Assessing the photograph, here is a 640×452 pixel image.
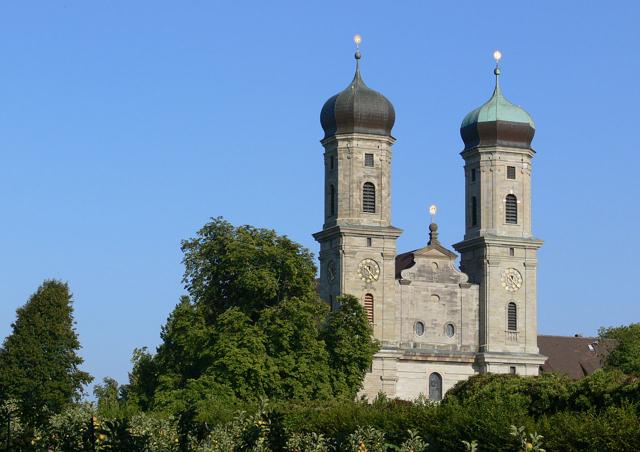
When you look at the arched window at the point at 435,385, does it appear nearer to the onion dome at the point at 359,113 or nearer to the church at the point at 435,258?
the church at the point at 435,258

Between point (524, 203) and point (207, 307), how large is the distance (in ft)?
74.4

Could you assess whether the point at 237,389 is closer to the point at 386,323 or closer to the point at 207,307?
the point at 207,307

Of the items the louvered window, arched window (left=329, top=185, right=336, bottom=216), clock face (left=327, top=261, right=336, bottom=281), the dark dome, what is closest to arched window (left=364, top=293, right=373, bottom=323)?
clock face (left=327, top=261, right=336, bottom=281)

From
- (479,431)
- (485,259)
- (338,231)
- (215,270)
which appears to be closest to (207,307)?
(215,270)

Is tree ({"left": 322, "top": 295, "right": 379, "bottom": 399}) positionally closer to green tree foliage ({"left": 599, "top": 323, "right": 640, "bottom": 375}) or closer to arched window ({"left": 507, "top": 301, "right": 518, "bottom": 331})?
arched window ({"left": 507, "top": 301, "right": 518, "bottom": 331})

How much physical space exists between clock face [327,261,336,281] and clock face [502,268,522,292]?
30.8ft

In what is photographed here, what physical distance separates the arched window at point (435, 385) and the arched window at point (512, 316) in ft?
14.6

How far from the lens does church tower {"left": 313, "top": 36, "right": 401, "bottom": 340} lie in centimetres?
7606

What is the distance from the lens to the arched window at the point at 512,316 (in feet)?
263

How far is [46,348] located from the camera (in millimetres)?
71062

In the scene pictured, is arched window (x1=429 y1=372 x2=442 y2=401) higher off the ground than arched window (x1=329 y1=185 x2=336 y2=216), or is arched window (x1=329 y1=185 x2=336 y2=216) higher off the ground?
arched window (x1=329 y1=185 x2=336 y2=216)

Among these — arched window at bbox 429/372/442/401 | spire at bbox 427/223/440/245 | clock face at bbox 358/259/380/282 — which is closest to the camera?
clock face at bbox 358/259/380/282

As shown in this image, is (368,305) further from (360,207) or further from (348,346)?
(348,346)

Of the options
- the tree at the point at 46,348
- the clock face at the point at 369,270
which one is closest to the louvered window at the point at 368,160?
the clock face at the point at 369,270
